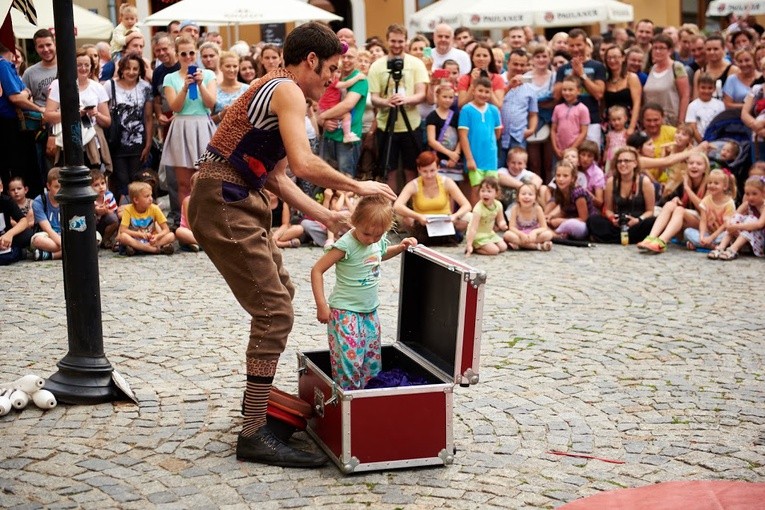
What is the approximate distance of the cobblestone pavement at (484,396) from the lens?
15.3 ft

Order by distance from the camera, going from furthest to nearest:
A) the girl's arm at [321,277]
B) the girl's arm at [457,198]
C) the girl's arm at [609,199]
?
the girl's arm at [609,199]
the girl's arm at [457,198]
the girl's arm at [321,277]

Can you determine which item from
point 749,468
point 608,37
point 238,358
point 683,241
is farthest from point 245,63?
point 749,468

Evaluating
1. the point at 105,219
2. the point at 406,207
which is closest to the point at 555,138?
the point at 406,207

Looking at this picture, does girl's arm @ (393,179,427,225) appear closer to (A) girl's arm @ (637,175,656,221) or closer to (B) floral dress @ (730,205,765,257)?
(A) girl's arm @ (637,175,656,221)

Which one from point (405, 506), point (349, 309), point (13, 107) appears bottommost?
point (405, 506)

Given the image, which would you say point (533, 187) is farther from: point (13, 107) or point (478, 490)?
point (478, 490)

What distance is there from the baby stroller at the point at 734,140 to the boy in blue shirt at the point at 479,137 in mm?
2074

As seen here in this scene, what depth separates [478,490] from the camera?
4.61m

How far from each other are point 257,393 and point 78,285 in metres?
1.34

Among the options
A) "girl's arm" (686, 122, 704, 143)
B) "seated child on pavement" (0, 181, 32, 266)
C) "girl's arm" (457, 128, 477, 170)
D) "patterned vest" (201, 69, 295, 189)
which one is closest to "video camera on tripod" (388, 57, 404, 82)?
"girl's arm" (457, 128, 477, 170)

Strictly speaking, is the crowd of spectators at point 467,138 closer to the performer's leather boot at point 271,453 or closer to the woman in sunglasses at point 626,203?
the woman in sunglasses at point 626,203

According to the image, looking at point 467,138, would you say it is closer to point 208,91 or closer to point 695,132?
point 695,132

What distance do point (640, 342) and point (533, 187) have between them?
3.87 metres

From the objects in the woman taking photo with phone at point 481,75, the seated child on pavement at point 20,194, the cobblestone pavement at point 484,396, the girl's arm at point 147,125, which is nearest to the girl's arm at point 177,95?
the girl's arm at point 147,125
